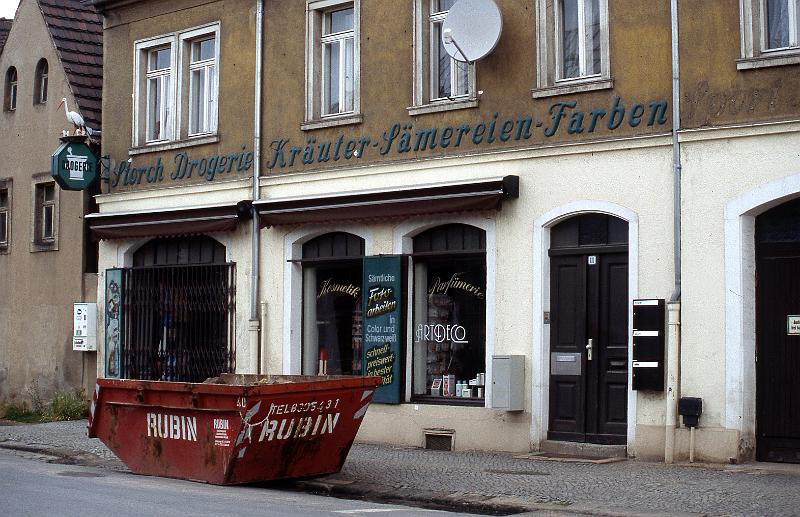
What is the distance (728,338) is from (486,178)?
3902 mm

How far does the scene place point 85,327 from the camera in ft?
73.5

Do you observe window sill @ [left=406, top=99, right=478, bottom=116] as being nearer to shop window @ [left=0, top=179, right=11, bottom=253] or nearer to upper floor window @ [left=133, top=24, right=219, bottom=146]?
upper floor window @ [left=133, top=24, right=219, bottom=146]

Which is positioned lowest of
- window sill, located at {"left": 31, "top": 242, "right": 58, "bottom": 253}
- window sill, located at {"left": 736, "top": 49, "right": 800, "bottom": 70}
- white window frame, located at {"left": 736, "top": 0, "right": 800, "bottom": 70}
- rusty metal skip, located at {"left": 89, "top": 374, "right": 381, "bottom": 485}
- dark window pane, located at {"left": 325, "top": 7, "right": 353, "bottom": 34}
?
rusty metal skip, located at {"left": 89, "top": 374, "right": 381, "bottom": 485}

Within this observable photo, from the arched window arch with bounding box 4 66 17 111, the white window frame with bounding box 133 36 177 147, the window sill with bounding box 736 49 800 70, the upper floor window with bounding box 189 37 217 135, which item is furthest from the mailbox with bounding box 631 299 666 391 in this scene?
the arched window arch with bounding box 4 66 17 111

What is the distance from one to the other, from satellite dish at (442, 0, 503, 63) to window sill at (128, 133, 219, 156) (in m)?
5.27

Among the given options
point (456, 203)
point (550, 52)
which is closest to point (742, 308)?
Answer: point (456, 203)

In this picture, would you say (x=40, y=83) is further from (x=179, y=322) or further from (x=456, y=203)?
(x=456, y=203)

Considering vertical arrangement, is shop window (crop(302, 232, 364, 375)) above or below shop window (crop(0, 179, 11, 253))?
below

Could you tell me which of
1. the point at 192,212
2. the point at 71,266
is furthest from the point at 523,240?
the point at 71,266

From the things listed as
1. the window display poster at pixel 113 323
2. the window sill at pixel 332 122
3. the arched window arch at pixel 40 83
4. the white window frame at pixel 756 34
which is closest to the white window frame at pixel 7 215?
the arched window arch at pixel 40 83

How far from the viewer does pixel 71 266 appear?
2333 cm

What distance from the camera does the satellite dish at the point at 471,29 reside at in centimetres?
1648

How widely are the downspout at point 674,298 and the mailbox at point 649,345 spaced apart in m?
0.10

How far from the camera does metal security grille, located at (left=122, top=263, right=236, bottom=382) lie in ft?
66.7
